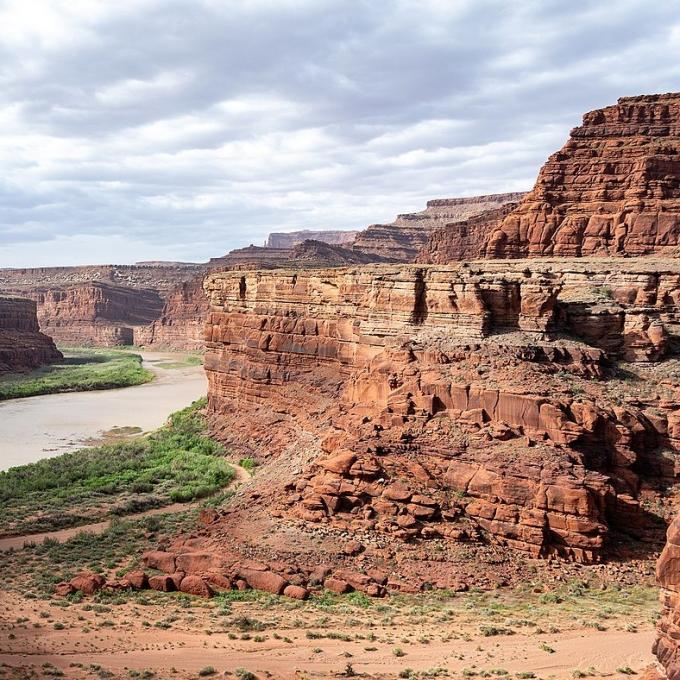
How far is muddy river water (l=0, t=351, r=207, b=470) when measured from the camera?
44.9 meters

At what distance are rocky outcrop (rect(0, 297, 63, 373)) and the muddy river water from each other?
742 inches

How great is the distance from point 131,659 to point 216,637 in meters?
1.92

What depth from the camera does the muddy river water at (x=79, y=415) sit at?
147 ft

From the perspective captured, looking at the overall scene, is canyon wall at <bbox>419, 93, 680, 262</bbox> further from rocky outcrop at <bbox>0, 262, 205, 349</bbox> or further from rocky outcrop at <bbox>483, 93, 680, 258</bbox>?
rocky outcrop at <bbox>0, 262, 205, 349</bbox>

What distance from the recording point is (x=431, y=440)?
68.2ft

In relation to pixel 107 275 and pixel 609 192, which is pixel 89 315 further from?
pixel 609 192

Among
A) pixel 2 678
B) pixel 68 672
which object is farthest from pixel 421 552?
pixel 2 678

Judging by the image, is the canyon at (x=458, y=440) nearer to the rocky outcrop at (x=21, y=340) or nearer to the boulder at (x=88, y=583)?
the boulder at (x=88, y=583)

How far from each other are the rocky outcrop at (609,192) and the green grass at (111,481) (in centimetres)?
2502

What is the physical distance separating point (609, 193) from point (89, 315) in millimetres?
120771

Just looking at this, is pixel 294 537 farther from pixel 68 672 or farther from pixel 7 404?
pixel 7 404

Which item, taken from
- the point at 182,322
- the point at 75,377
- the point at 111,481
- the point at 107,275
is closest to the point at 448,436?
the point at 111,481

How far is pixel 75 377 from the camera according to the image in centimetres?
8288

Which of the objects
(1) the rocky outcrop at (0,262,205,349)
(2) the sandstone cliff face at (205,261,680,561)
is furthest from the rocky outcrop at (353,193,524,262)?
(2) the sandstone cliff face at (205,261,680,561)
